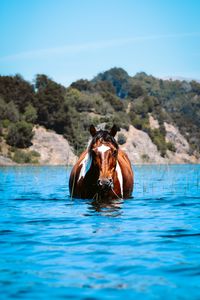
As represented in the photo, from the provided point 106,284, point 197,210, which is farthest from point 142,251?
point 197,210

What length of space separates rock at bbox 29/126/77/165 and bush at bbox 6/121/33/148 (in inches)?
51.8

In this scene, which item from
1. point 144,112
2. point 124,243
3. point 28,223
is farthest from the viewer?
point 144,112

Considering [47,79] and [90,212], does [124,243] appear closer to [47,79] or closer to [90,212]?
[90,212]

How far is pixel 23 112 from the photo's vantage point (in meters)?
82.2

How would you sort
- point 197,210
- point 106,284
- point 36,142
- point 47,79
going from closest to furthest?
1. point 106,284
2. point 197,210
3. point 36,142
4. point 47,79

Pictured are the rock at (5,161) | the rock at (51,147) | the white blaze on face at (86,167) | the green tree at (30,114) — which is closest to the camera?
the white blaze on face at (86,167)

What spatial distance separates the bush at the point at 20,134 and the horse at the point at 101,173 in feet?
190

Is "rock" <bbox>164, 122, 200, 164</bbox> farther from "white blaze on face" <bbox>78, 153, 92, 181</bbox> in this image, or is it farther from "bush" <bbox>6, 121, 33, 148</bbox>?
"white blaze on face" <bbox>78, 153, 92, 181</bbox>

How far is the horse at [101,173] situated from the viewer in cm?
1088

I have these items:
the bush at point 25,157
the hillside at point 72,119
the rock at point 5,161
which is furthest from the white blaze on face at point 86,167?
the bush at point 25,157

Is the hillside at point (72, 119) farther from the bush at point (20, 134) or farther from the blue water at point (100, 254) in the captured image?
the blue water at point (100, 254)

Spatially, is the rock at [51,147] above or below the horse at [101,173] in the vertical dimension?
above

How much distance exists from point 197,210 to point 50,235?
172 inches

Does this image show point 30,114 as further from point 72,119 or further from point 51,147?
point 72,119
